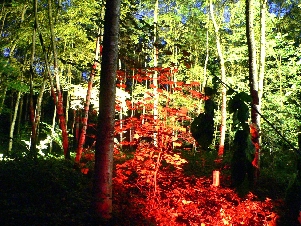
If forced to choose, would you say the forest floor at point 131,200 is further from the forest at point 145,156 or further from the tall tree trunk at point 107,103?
the tall tree trunk at point 107,103

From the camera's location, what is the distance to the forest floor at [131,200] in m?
4.82

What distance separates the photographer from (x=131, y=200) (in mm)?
6887

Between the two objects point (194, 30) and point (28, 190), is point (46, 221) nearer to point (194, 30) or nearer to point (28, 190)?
point (28, 190)

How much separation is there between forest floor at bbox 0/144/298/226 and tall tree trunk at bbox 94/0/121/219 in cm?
75

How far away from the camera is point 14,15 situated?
13023mm

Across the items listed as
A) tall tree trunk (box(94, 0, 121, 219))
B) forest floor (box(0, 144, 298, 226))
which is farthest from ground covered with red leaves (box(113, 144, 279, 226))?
tall tree trunk (box(94, 0, 121, 219))

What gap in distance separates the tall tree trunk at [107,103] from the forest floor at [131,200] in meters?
0.75

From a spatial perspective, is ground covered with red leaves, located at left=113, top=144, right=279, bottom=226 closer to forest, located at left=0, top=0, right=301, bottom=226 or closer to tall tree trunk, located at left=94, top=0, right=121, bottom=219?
forest, located at left=0, top=0, right=301, bottom=226

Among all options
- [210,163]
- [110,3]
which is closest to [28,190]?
[110,3]

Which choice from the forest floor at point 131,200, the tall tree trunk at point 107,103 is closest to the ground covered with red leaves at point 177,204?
the forest floor at point 131,200

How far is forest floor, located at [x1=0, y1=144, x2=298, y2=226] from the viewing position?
4.82 m

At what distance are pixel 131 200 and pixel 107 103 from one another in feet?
12.0

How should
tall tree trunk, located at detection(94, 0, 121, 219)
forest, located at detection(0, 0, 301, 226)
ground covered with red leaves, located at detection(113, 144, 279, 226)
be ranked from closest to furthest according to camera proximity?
forest, located at detection(0, 0, 301, 226), tall tree trunk, located at detection(94, 0, 121, 219), ground covered with red leaves, located at detection(113, 144, 279, 226)

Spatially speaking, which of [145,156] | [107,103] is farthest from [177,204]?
[107,103]
